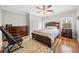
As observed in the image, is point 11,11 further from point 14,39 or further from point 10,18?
point 14,39

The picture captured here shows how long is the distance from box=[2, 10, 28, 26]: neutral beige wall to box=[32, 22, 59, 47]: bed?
279 millimetres

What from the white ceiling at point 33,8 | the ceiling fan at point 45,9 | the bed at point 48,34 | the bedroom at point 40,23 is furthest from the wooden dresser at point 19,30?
the ceiling fan at point 45,9

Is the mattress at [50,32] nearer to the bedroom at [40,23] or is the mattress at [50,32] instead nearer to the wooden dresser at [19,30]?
the bedroom at [40,23]

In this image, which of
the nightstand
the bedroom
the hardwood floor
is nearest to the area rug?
the bedroom

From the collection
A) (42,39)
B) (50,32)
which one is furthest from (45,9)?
(42,39)

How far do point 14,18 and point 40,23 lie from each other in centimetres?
48

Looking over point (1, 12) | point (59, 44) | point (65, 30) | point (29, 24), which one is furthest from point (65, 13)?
point (1, 12)

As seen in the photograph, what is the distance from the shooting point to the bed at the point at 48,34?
1.73 m

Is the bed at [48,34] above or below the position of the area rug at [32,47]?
above

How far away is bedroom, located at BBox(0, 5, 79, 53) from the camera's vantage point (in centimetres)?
172

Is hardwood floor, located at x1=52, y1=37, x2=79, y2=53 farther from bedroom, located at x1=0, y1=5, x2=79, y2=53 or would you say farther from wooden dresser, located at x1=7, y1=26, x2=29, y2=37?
wooden dresser, located at x1=7, y1=26, x2=29, y2=37

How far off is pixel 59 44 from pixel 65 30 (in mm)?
278

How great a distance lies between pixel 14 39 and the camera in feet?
5.57
